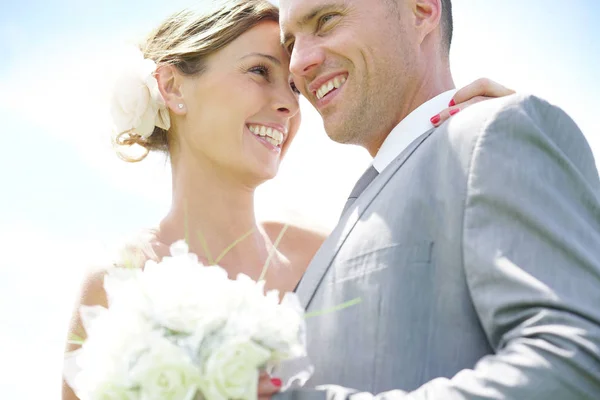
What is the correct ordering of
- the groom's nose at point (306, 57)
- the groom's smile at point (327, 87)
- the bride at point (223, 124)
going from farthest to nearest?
the bride at point (223, 124)
the groom's nose at point (306, 57)
the groom's smile at point (327, 87)

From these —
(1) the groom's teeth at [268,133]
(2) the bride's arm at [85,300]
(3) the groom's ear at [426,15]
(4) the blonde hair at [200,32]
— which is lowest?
(2) the bride's arm at [85,300]

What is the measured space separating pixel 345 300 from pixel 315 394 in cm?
44

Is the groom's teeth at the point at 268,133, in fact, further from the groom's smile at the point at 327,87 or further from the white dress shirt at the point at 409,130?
the white dress shirt at the point at 409,130

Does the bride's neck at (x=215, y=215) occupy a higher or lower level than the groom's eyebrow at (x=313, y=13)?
lower

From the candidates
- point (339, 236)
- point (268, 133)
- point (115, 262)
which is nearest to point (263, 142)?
point (268, 133)

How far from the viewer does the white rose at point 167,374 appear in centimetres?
232

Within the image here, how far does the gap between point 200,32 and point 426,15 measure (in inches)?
74.3

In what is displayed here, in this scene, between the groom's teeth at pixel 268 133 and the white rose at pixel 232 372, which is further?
the groom's teeth at pixel 268 133

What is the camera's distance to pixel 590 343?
7.54ft

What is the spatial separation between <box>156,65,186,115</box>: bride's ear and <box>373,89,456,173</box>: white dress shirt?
7.80 feet

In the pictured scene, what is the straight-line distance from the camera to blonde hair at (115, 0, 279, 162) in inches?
214

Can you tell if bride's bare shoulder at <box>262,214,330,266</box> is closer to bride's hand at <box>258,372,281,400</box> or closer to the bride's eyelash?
the bride's eyelash

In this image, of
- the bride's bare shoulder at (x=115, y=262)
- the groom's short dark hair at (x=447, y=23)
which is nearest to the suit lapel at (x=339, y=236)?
the groom's short dark hair at (x=447, y=23)

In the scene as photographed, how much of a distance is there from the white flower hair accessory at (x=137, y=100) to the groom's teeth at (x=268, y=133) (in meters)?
0.74
